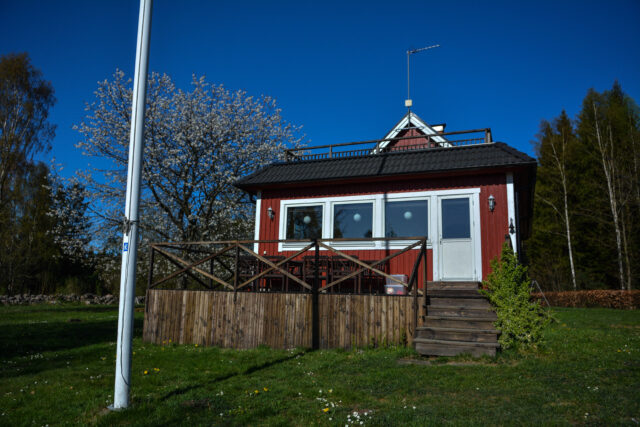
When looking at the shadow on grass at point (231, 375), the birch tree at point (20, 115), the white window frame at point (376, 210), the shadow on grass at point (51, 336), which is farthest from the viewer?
the birch tree at point (20, 115)

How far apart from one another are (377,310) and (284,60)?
38.9 ft

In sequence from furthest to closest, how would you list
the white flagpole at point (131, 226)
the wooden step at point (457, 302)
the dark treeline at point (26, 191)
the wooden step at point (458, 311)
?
the dark treeline at point (26, 191)
the wooden step at point (457, 302)
the wooden step at point (458, 311)
the white flagpole at point (131, 226)

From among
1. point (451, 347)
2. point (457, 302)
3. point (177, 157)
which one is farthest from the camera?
point (177, 157)

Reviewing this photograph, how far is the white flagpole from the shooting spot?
13.2ft

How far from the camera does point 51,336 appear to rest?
28.3ft

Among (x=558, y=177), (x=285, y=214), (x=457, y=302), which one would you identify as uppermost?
(x=558, y=177)

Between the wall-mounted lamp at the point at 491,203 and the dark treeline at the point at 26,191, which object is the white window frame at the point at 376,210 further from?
the dark treeline at the point at 26,191

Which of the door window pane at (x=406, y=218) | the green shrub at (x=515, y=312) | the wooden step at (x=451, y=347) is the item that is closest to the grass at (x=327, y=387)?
the wooden step at (x=451, y=347)

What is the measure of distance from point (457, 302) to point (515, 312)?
1132 millimetres

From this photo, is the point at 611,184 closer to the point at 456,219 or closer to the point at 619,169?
the point at 619,169

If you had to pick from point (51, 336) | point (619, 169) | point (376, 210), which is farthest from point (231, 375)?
point (619, 169)

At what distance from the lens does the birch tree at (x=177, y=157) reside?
15734 millimetres

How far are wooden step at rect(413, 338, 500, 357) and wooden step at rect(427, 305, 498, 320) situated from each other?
2.60ft

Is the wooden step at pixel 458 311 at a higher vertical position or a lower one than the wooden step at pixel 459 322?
higher
